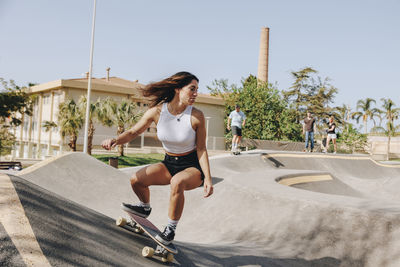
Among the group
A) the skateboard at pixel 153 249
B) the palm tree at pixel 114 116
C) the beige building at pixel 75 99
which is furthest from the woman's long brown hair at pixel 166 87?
the beige building at pixel 75 99

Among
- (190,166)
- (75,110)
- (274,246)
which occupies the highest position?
(75,110)

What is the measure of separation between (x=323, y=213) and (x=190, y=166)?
252 cm

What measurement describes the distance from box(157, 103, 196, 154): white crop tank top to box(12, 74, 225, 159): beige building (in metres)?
24.4

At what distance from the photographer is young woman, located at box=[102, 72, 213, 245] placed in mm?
3381

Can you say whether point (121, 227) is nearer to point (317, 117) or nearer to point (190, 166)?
point (190, 166)

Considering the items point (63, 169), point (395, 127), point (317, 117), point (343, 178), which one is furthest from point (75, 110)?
point (395, 127)

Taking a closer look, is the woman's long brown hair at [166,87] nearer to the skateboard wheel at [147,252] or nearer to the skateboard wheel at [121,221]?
the skateboard wheel at [121,221]

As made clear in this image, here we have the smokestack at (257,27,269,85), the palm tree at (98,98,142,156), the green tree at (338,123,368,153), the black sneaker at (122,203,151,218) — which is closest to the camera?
the black sneaker at (122,203,151,218)

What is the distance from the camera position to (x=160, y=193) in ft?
27.7

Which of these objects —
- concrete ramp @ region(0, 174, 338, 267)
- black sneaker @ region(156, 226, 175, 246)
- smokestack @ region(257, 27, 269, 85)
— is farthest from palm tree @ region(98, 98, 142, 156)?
smokestack @ region(257, 27, 269, 85)

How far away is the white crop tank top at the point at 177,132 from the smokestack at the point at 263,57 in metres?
44.5

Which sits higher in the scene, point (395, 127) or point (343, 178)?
point (395, 127)

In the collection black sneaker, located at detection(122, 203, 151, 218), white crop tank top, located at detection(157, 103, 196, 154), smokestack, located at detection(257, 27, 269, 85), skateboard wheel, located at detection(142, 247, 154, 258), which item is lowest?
skateboard wheel, located at detection(142, 247, 154, 258)

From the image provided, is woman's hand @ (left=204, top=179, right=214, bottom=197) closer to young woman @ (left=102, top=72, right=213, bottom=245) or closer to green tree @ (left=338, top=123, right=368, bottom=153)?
young woman @ (left=102, top=72, right=213, bottom=245)
